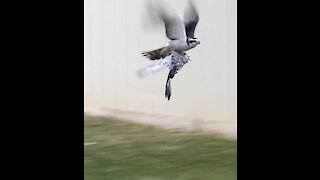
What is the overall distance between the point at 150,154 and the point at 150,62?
487mm

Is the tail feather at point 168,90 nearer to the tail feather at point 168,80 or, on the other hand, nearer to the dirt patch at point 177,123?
the tail feather at point 168,80

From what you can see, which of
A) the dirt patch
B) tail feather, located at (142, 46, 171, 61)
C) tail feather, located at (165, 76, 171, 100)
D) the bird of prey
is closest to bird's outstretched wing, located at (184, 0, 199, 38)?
the bird of prey

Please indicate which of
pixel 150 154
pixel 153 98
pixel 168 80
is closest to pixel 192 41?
pixel 168 80

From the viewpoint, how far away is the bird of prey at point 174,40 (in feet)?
10.6

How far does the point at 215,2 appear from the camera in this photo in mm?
3266

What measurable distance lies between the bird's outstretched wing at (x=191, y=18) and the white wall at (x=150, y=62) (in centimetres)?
3

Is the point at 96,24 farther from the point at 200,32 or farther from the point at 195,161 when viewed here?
the point at 195,161

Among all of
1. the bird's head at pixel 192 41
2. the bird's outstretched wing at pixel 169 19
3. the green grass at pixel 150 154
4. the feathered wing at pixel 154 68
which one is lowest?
the green grass at pixel 150 154

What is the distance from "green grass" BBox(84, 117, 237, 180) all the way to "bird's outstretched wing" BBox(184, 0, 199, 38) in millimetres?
547

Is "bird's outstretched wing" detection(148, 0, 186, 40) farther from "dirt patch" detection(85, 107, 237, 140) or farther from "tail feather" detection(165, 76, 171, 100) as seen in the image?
"dirt patch" detection(85, 107, 237, 140)

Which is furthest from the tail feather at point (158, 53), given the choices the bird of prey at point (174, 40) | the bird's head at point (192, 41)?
the bird's head at point (192, 41)

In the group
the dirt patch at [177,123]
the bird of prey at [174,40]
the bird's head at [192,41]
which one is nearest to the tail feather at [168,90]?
the bird of prey at [174,40]

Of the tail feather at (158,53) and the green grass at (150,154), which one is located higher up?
the tail feather at (158,53)

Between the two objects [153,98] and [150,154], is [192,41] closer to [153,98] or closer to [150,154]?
[153,98]
